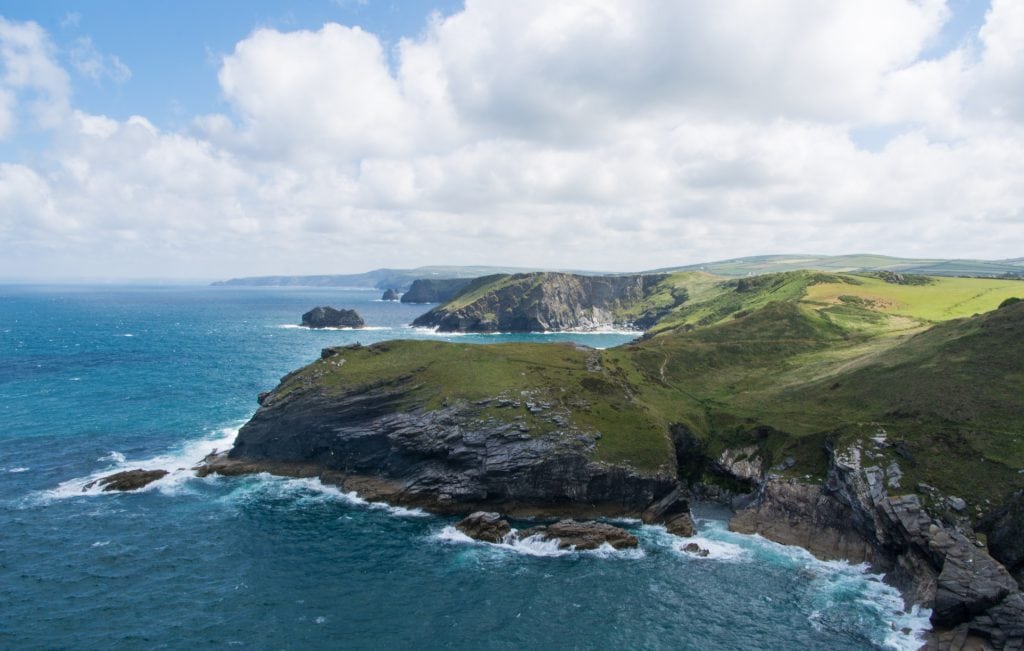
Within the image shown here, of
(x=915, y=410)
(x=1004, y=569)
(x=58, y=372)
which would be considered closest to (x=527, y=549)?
(x=1004, y=569)

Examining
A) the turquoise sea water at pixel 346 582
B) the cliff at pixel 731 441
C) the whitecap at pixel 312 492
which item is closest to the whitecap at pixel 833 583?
the turquoise sea water at pixel 346 582

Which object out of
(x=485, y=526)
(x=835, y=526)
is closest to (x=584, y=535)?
(x=485, y=526)

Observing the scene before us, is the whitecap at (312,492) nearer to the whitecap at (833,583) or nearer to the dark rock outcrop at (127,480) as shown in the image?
the dark rock outcrop at (127,480)

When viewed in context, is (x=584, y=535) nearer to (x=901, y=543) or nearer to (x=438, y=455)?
(x=438, y=455)

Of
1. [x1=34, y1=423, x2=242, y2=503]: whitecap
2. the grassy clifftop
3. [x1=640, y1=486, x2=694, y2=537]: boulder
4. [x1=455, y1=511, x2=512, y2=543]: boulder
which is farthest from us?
[x1=34, y1=423, x2=242, y2=503]: whitecap

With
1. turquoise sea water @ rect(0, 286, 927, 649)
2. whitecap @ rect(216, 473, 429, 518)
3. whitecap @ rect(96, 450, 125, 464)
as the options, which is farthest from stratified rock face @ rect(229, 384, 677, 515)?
whitecap @ rect(96, 450, 125, 464)

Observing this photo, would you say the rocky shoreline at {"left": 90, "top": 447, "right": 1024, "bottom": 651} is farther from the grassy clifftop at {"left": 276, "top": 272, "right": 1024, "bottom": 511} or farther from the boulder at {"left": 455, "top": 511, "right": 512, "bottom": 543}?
the grassy clifftop at {"left": 276, "top": 272, "right": 1024, "bottom": 511}

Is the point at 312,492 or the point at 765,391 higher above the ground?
the point at 765,391

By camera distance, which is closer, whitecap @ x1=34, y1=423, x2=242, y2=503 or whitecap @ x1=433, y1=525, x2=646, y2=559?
whitecap @ x1=433, y1=525, x2=646, y2=559
